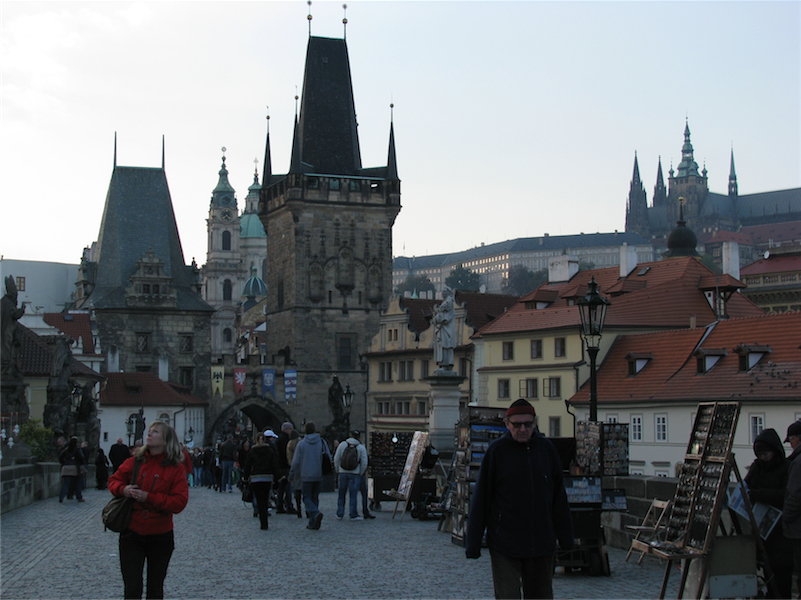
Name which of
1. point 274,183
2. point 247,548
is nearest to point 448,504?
point 247,548

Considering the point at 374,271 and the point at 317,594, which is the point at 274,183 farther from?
the point at 317,594

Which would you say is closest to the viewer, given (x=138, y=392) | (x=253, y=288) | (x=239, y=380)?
(x=138, y=392)

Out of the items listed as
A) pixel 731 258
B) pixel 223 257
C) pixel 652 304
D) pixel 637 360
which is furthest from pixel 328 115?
pixel 223 257

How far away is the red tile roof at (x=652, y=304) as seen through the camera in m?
42.4

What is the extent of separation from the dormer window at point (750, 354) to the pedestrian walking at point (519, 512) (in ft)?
Answer: 86.9

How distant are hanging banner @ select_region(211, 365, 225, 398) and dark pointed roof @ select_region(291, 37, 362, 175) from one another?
507 inches

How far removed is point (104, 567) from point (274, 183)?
58355mm

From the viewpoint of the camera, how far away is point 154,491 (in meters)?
7.20

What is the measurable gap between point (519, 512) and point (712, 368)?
27.9 m

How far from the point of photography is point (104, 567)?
36.6 ft

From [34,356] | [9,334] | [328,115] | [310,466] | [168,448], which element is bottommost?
[310,466]

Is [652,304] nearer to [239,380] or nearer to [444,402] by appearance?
[444,402]

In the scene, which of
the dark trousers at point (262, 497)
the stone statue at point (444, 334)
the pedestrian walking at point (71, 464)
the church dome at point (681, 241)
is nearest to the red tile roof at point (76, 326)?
the church dome at point (681, 241)

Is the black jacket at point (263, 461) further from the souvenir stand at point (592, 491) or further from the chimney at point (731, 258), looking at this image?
the chimney at point (731, 258)
